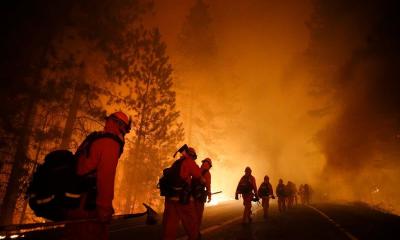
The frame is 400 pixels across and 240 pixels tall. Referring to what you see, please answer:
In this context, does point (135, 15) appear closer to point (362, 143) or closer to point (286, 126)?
point (362, 143)

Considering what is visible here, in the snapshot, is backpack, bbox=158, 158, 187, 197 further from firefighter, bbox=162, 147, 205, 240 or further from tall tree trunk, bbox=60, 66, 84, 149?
tall tree trunk, bbox=60, 66, 84, 149

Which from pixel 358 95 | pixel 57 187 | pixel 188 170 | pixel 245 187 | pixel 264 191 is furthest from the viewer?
pixel 358 95

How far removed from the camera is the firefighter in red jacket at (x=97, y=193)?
3879 millimetres

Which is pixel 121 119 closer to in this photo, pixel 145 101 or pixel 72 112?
pixel 72 112

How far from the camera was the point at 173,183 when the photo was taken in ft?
22.8

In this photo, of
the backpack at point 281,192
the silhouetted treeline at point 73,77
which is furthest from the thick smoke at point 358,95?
the silhouetted treeline at point 73,77

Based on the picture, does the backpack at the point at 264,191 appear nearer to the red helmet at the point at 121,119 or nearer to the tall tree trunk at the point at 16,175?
the tall tree trunk at the point at 16,175

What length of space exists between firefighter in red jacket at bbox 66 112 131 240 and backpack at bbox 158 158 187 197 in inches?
114

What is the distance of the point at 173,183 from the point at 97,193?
3.18m

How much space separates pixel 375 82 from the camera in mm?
29906

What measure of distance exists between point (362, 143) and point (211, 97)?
19.6m

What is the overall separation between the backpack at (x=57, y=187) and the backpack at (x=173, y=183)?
10.1ft

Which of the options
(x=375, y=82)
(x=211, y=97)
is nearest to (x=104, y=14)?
(x=375, y=82)

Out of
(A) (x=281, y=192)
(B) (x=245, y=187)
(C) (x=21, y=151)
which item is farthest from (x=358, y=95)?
(C) (x=21, y=151)
